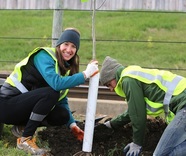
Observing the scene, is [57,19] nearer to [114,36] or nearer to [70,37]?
[70,37]

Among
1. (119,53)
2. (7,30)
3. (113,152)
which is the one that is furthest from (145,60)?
(113,152)

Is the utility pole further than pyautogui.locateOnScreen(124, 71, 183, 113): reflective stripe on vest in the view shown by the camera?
Yes

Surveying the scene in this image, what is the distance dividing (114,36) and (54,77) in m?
7.89

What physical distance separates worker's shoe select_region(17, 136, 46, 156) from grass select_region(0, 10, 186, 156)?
15.0 feet

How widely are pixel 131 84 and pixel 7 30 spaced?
30.2 ft

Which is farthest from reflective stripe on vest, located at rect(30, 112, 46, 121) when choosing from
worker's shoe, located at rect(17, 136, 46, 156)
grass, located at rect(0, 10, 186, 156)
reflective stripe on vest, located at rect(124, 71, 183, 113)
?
grass, located at rect(0, 10, 186, 156)

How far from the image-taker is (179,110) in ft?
13.5

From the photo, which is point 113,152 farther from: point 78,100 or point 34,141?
point 78,100

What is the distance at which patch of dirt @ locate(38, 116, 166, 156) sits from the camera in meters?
4.75

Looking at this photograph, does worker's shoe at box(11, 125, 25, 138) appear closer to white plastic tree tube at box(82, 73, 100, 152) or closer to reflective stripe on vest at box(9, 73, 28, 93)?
reflective stripe on vest at box(9, 73, 28, 93)

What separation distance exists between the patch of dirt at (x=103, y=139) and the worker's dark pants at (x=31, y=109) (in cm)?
25

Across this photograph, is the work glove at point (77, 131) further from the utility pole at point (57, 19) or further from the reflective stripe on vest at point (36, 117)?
the utility pole at point (57, 19)

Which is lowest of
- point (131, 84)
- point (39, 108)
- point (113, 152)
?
point (113, 152)

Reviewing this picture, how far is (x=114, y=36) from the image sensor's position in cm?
1214
